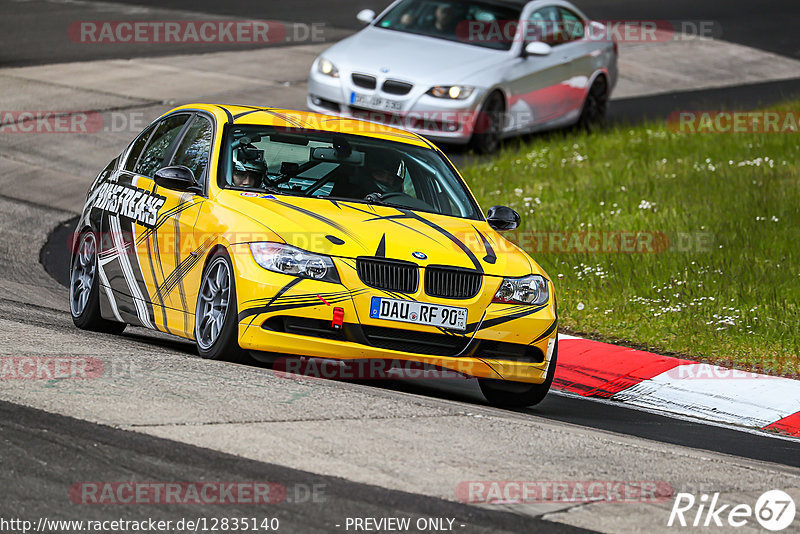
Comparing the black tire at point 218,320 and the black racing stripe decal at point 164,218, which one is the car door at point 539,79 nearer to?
the black racing stripe decal at point 164,218

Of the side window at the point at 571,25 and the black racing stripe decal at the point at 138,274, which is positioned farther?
the side window at the point at 571,25

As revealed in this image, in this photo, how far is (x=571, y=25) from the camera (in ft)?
63.1

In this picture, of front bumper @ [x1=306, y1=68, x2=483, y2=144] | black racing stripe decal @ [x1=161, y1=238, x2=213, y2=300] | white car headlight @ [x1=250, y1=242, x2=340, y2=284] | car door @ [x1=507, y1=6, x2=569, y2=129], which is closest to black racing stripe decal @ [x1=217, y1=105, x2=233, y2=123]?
black racing stripe decal @ [x1=161, y1=238, x2=213, y2=300]

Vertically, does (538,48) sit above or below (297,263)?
below

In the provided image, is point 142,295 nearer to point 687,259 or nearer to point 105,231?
point 105,231

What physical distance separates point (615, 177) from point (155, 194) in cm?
822

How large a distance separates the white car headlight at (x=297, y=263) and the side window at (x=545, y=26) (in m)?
10.8

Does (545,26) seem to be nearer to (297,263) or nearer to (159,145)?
(159,145)

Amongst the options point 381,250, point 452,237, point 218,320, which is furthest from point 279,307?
point 452,237

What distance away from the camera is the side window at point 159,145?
9469 millimetres

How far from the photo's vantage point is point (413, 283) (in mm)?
7859

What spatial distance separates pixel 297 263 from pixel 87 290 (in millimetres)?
2486

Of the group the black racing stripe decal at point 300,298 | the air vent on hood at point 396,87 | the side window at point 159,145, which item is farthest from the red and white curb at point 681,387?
the air vent on hood at point 396,87

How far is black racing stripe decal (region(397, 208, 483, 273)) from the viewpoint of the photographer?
26.6ft
